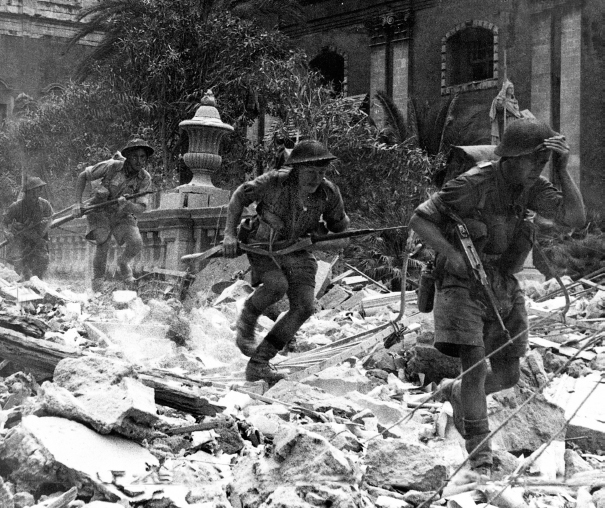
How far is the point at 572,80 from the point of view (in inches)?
784

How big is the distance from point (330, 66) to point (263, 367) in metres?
20.7

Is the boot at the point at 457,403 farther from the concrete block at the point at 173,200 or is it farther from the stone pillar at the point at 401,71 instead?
the stone pillar at the point at 401,71

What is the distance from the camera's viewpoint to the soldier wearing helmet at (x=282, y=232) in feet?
20.8

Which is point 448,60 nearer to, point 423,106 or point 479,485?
point 423,106

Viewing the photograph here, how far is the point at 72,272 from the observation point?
14695 millimetres

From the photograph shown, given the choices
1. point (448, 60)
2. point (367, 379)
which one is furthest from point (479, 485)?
point (448, 60)

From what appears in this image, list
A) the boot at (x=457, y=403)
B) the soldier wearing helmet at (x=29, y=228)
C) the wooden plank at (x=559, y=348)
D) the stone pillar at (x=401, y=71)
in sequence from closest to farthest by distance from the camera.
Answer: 1. the boot at (x=457, y=403)
2. the wooden plank at (x=559, y=348)
3. the soldier wearing helmet at (x=29, y=228)
4. the stone pillar at (x=401, y=71)

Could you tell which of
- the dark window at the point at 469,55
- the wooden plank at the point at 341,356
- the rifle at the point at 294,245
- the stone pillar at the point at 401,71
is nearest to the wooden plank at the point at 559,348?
the wooden plank at the point at 341,356

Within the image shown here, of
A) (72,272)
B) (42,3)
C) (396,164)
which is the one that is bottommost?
(72,272)

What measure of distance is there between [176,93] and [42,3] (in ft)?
47.3

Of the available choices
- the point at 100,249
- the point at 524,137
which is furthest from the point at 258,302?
the point at 100,249

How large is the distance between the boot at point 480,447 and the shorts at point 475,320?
41 centimetres

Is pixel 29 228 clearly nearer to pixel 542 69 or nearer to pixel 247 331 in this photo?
pixel 247 331

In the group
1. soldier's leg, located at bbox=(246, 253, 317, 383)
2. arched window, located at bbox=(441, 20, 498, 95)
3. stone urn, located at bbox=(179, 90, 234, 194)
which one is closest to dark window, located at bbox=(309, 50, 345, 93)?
arched window, located at bbox=(441, 20, 498, 95)
